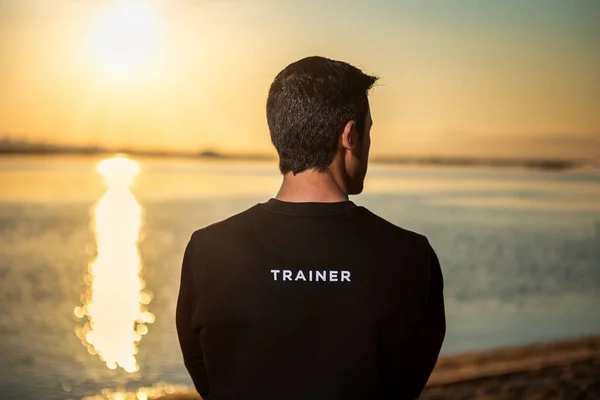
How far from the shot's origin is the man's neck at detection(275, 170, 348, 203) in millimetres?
1065

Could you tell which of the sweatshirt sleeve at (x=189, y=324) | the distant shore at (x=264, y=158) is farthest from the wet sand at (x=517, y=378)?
the distant shore at (x=264, y=158)

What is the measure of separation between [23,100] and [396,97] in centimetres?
255

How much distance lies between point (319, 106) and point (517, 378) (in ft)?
9.26

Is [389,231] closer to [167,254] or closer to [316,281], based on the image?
[316,281]

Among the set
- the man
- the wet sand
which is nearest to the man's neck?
the man

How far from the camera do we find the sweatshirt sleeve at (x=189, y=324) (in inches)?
42.5

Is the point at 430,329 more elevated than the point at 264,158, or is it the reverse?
the point at 264,158

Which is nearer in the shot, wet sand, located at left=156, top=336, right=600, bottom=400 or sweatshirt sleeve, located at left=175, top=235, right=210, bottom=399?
sweatshirt sleeve, located at left=175, top=235, right=210, bottom=399

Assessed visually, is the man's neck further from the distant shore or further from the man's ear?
the distant shore

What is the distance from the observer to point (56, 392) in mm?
4078

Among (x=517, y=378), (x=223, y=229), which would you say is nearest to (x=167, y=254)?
(x=517, y=378)

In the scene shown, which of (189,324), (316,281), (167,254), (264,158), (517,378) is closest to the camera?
(316,281)

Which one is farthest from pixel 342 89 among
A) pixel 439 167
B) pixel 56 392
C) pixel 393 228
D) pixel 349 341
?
pixel 439 167

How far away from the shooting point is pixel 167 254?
6902 millimetres
